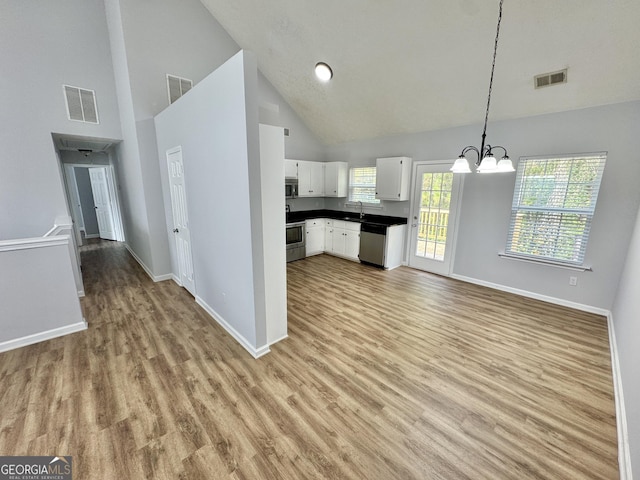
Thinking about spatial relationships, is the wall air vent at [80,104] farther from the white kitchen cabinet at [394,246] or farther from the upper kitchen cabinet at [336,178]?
the white kitchen cabinet at [394,246]

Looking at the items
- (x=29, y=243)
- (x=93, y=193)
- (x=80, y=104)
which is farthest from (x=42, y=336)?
(x=93, y=193)

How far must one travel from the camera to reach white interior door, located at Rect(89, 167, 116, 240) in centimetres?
725

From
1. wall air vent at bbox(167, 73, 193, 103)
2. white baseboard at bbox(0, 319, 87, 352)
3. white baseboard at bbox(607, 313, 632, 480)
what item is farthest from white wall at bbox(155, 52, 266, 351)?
white baseboard at bbox(607, 313, 632, 480)

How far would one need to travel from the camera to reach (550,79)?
9.70 feet

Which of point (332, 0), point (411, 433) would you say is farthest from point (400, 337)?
point (332, 0)

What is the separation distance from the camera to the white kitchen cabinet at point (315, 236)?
19.4 feet

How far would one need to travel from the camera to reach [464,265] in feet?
14.6

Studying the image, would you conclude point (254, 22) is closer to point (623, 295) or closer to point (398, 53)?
point (398, 53)

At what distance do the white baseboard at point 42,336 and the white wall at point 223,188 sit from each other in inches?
50.3

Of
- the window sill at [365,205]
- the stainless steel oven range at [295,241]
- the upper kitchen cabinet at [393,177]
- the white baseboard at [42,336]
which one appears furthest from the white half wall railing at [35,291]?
the window sill at [365,205]

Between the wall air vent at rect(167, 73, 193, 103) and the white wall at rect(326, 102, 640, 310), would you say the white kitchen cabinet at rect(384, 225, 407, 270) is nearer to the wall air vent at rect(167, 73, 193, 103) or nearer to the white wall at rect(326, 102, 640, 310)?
the white wall at rect(326, 102, 640, 310)

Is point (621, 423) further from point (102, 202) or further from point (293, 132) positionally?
point (102, 202)

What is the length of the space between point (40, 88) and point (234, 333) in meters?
4.76

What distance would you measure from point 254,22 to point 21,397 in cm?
553
